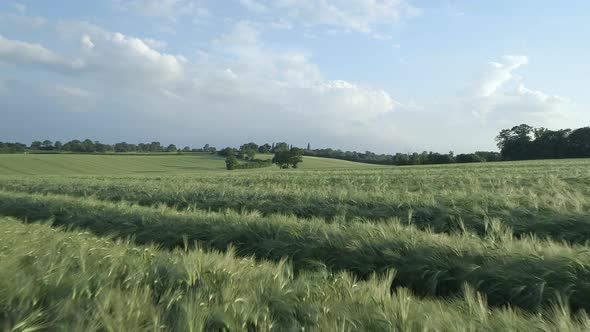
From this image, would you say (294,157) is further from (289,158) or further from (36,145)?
(36,145)

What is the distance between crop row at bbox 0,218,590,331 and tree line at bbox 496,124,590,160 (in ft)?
298

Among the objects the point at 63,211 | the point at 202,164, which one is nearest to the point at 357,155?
the point at 202,164

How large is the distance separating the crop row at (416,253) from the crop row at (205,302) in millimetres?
967

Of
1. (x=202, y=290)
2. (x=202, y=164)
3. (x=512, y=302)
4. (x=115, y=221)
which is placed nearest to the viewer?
(x=202, y=290)

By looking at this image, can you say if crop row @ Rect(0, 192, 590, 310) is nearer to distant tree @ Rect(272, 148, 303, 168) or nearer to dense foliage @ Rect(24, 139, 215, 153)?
distant tree @ Rect(272, 148, 303, 168)

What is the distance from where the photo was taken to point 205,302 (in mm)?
2205

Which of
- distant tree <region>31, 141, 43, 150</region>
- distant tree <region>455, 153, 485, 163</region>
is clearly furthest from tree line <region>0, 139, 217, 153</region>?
distant tree <region>455, 153, 485, 163</region>

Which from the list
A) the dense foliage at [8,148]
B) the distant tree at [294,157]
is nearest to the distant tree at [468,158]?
the distant tree at [294,157]

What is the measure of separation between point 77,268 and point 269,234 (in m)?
3.27

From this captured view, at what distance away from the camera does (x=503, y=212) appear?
6.32 meters

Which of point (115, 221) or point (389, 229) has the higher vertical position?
point (389, 229)

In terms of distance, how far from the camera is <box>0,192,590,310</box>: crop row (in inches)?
130

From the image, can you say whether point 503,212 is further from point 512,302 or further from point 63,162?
point 63,162

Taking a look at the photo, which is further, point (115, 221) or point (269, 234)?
point (115, 221)
